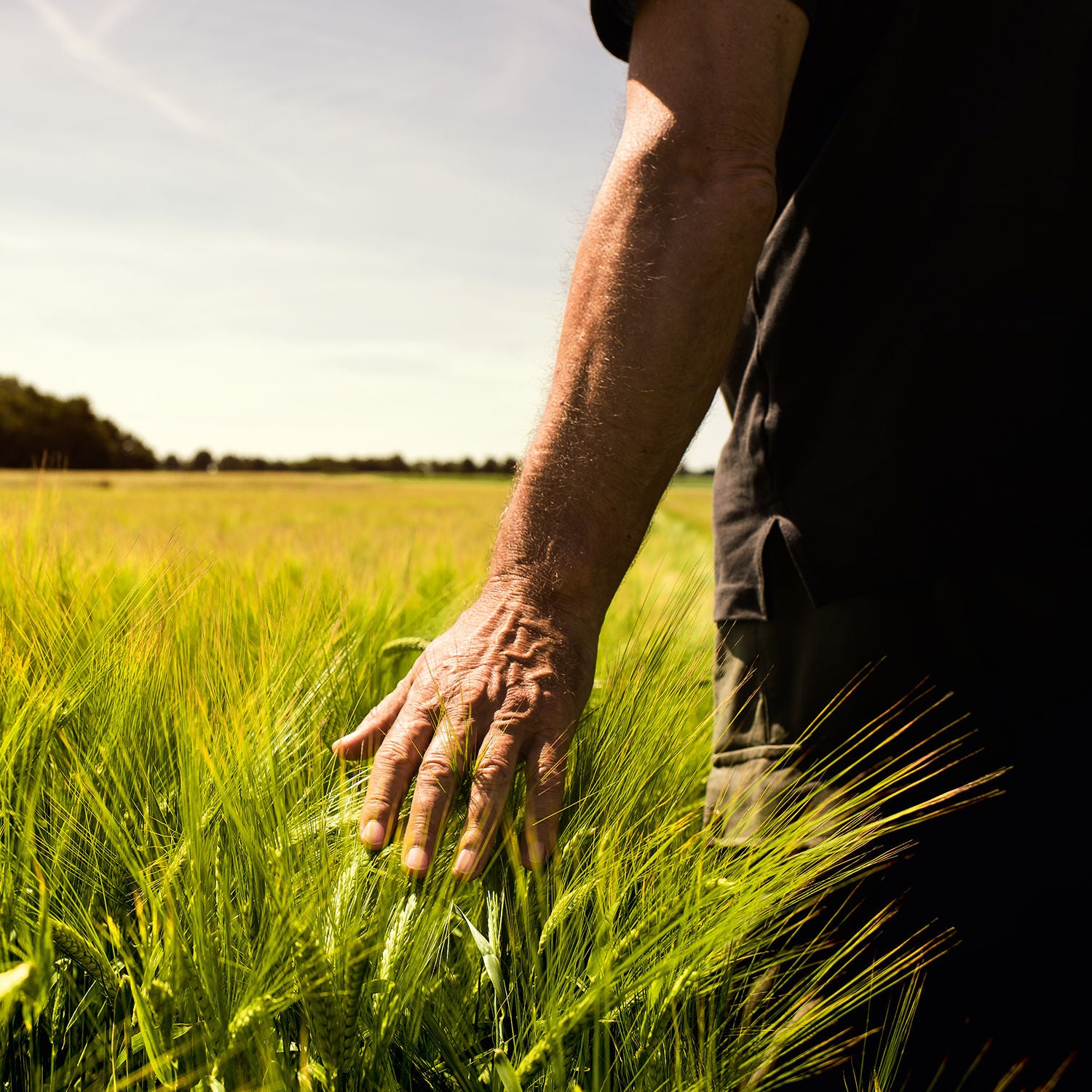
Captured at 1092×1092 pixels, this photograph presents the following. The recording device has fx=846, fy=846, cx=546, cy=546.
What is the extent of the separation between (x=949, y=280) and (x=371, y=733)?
0.68 metres

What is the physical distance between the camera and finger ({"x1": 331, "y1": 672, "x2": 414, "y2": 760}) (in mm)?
600

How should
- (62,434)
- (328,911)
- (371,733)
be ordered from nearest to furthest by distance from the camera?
(328,911) < (371,733) < (62,434)

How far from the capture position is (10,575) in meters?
0.90

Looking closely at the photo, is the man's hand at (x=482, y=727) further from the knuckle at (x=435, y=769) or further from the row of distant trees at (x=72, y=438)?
the row of distant trees at (x=72, y=438)

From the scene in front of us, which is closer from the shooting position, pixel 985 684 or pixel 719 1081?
pixel 719 1081

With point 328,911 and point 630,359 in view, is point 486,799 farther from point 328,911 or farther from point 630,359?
point 630,359

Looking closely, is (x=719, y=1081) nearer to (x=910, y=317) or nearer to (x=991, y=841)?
(x=991, y=841)

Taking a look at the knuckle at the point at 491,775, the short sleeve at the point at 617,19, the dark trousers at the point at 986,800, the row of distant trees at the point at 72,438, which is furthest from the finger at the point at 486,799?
the row of distant trees at the point at 72,438

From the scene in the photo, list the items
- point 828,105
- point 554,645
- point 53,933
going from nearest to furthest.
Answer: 1. point 53,933
2. point 554,645
3. point 828,105

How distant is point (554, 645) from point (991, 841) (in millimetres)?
562

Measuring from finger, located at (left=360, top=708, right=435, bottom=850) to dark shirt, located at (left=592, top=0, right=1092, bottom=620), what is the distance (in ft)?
1.50

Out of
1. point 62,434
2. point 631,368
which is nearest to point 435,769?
point 631,368

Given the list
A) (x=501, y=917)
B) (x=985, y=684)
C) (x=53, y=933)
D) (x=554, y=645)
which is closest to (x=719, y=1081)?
(x=501, y=917)

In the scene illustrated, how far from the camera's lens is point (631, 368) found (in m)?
0.62
